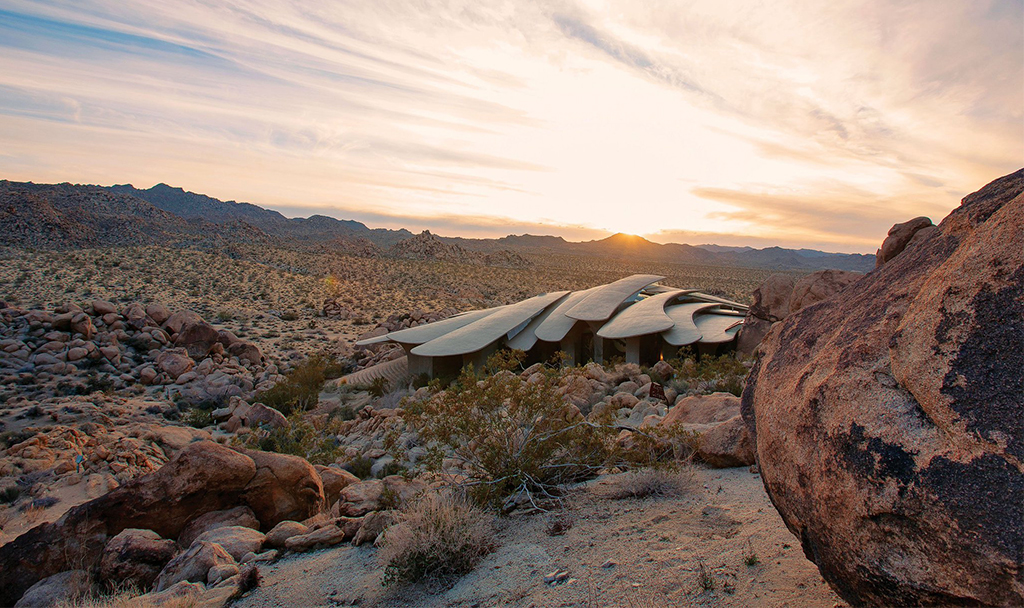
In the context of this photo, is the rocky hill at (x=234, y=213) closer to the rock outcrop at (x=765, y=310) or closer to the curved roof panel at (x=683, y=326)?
the curved roof panel at (x=683, y=326)

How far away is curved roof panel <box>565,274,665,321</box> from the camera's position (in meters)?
19.5

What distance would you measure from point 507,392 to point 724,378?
7140mm

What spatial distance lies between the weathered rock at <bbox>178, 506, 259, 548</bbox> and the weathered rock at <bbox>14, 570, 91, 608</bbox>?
89cm

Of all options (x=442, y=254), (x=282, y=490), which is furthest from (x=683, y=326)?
(x=442, y=254)

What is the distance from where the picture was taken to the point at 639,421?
31.1 feet

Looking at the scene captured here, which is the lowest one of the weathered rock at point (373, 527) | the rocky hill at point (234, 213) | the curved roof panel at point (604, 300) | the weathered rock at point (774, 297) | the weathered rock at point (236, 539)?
the weathered rock at point (236, 539)

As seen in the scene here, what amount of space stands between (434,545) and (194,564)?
2.30 meters

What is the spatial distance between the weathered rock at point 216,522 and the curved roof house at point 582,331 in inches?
424

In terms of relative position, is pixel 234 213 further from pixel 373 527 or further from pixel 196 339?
pixel 373 527

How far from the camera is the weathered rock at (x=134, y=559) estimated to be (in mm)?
5188

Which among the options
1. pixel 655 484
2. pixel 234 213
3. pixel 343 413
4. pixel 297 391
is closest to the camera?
pixel 655 484

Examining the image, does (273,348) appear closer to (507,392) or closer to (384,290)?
(507,392)

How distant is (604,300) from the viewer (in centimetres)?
2086

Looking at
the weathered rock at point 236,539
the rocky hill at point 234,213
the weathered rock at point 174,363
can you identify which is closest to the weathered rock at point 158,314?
the weathered rock at point 174,363
